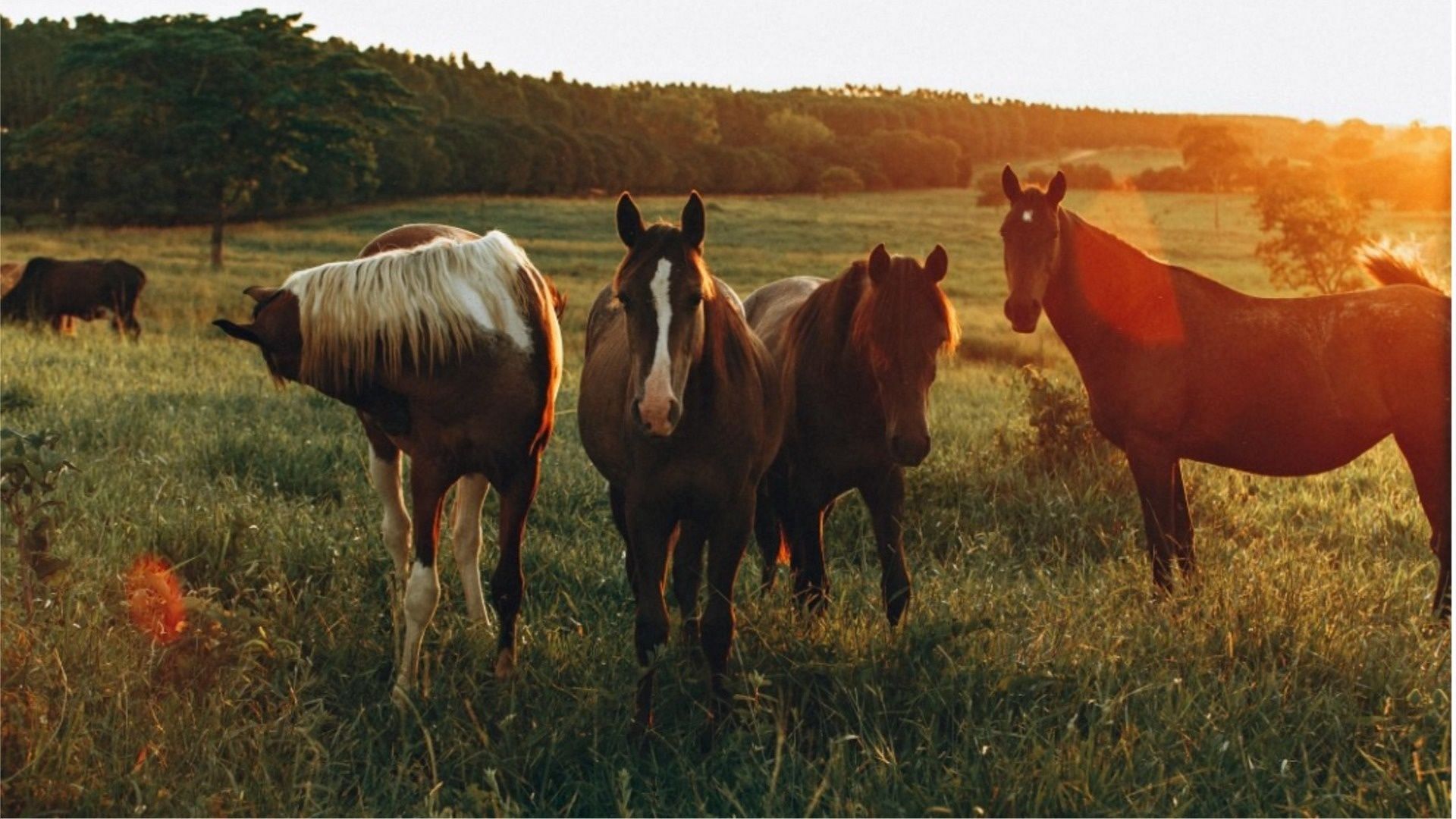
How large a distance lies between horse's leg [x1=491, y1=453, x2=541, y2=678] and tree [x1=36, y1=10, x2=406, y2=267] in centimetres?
2779

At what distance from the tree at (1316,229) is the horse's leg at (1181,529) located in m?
21.6

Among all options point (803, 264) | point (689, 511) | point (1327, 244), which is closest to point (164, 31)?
point (803, 264)

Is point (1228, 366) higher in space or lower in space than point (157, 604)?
higher

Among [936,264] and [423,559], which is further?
[423,559]

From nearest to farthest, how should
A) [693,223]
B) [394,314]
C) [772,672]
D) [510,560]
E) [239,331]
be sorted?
[693,223]
[772,672]
[239,331]
[394,314]
[510,560]

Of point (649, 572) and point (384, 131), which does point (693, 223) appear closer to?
point (649, 572)

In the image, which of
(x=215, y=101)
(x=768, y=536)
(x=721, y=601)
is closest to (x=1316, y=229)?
(x=768, y=536)

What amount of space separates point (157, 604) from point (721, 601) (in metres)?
2.18

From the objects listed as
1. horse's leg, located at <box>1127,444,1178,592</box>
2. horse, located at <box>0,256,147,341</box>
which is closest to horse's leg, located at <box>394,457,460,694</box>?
horse's leg, located at <box>1127,444,1178,592</box>

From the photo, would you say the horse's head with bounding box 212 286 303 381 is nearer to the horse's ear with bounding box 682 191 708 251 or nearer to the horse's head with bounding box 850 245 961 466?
the horse's ear with bounding box 682 191 708 251

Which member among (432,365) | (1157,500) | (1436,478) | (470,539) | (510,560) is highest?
(432,365)

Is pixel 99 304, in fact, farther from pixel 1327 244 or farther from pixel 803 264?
pixel 1327 244

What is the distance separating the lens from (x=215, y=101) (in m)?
30.2

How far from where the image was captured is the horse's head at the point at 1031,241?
5223 mm
